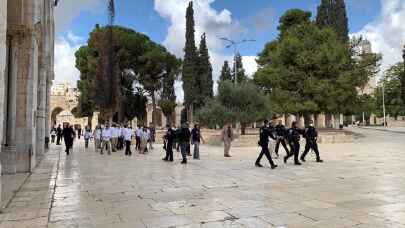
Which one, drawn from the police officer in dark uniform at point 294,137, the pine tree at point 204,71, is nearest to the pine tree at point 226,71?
the pine tree at point 204,71

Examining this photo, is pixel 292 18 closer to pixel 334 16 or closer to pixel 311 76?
pixel 334 16

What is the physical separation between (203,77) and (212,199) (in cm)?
4148

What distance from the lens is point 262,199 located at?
6.76 metres

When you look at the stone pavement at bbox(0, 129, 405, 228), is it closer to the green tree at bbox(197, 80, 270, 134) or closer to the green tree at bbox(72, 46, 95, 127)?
the green tree at bbox(197, 80, 270, 134)

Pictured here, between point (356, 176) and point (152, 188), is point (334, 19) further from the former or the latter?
point (152, 188)

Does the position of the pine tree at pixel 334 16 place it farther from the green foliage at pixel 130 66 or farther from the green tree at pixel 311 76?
the green foliage at pixel 130 66

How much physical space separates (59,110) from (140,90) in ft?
88.3

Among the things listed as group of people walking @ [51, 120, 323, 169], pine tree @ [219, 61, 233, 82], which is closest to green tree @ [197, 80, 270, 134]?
group of people walking @ [51, 120, 323, 169]

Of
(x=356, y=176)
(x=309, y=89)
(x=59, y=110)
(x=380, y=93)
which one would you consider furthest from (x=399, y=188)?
(x=59, y=110)

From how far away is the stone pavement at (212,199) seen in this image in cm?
523

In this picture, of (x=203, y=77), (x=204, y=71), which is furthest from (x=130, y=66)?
(x=204, y=71)

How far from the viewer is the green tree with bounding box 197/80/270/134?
27.1 meters

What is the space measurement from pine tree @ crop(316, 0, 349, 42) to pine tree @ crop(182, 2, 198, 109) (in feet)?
47.6

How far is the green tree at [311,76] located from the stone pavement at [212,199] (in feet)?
68.2
